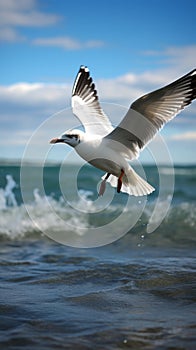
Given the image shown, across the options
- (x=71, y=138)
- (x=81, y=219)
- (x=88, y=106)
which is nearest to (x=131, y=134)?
(x=71, y=138)

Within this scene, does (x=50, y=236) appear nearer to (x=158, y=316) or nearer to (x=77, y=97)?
(x=77, y=97)

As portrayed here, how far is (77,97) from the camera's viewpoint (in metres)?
7.94

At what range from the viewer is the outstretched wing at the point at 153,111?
5973 millimetres

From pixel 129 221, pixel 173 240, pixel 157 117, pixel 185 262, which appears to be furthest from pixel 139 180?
pixel 129 221

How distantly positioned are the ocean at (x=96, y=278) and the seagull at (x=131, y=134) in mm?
1223

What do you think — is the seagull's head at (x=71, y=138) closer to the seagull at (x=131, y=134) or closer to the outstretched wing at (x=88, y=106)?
the seagull at (x=131, y=134)

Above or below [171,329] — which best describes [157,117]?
above

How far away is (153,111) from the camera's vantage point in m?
6.23

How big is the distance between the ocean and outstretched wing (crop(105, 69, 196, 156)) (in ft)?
5.85

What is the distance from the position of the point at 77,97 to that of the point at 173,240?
4.21 metres

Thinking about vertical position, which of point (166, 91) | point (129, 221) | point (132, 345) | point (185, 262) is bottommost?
point (132, 345)

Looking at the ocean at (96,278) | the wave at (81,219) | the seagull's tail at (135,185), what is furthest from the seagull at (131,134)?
the wave at (81,219)

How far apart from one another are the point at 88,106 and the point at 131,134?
58.9 inches

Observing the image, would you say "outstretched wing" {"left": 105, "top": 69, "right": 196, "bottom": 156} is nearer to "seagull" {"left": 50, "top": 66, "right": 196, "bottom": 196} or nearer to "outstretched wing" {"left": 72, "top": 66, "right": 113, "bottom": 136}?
"seagull" {"left": 50, "top": 66, "right": 196, "bottom": 196}
